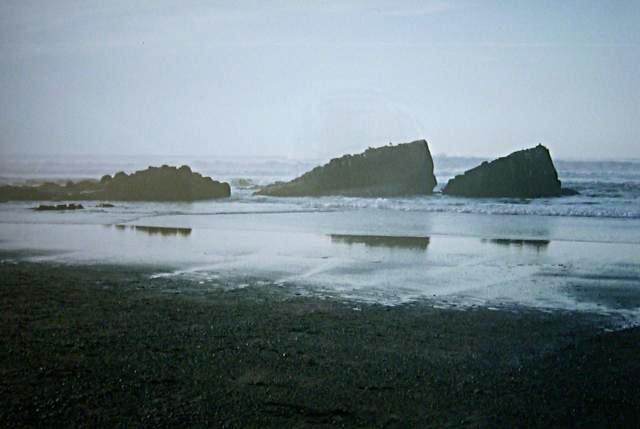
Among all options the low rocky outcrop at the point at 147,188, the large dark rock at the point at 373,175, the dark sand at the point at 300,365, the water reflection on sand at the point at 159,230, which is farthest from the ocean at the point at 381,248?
the large dark rock at the point at 373,175

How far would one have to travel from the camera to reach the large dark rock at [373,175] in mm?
33281

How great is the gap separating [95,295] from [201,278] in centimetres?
180

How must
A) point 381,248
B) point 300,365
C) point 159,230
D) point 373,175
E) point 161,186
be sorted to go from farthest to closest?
point 373,175 < point 161,186 < point 159,230 < point 381,248 < point 300,365

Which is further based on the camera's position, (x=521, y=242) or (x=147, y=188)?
(x=147, y=188)

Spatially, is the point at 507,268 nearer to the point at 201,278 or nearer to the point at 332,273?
the point at 332,273

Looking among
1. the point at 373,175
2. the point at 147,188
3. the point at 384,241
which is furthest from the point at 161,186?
the point at 384,241

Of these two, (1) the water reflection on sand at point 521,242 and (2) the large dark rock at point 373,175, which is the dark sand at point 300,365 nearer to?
(1) the water reflection on sand at point 521,242

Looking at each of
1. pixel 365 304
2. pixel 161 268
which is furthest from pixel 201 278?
pixel 365 304

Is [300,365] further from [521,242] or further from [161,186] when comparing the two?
[161,186]

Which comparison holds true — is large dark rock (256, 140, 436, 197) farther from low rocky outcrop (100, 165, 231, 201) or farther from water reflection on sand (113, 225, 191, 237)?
water reflection on sand (113, 225, 191, 237)

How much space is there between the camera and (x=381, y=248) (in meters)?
13.4

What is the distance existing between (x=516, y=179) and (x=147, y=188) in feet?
57.3

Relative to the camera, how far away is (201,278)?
966cm

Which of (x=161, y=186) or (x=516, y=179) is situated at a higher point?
(x=516, y=179)
